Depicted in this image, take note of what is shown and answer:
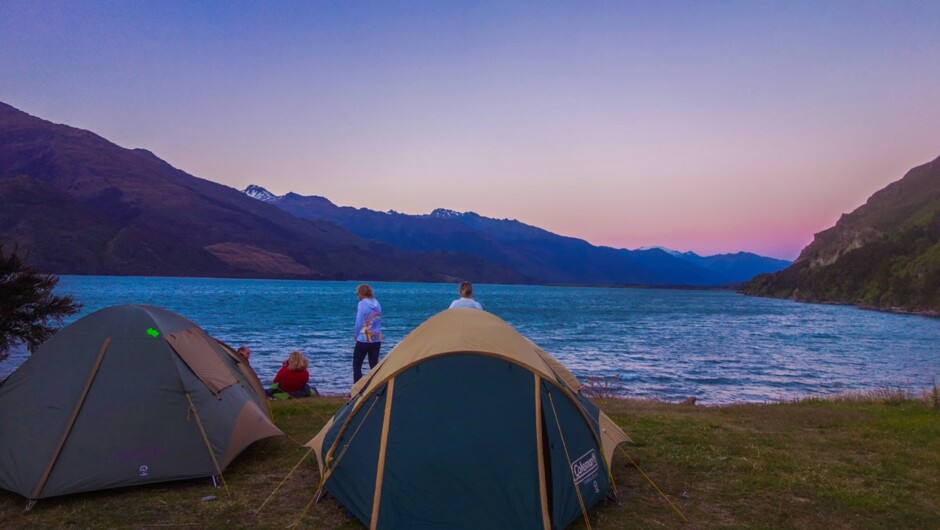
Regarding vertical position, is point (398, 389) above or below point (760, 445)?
above

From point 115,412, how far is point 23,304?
8276 millimetres

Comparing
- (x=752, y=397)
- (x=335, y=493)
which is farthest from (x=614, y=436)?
(x=752, y=397)

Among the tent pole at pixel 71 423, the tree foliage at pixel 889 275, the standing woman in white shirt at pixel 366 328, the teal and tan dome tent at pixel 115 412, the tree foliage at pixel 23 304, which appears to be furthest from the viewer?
the tree foliage at pixel 889 275

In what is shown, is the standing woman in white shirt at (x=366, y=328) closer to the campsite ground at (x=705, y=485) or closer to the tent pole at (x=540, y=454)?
the campsite ground at (x=705, y=485)

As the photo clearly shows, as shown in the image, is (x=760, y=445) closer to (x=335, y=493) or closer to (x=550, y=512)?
(x=550, y=512)

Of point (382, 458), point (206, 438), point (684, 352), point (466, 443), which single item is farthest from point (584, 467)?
point (684, 352)

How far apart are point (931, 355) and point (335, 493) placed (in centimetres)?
5108

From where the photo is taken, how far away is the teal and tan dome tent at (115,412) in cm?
750

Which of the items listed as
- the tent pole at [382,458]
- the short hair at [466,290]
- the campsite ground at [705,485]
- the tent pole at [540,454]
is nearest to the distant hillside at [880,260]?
the campsite ground at [705,485]

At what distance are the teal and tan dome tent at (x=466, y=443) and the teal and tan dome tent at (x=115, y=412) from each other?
75.4 inches

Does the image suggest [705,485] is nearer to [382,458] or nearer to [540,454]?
[540,454]

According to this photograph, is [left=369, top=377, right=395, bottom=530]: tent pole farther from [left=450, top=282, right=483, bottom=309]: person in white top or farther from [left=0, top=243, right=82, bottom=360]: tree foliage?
[left=0, top=243, right=82, bottom=360]: tree foliage

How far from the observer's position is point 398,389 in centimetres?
730

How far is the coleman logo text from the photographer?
23.9 ft
